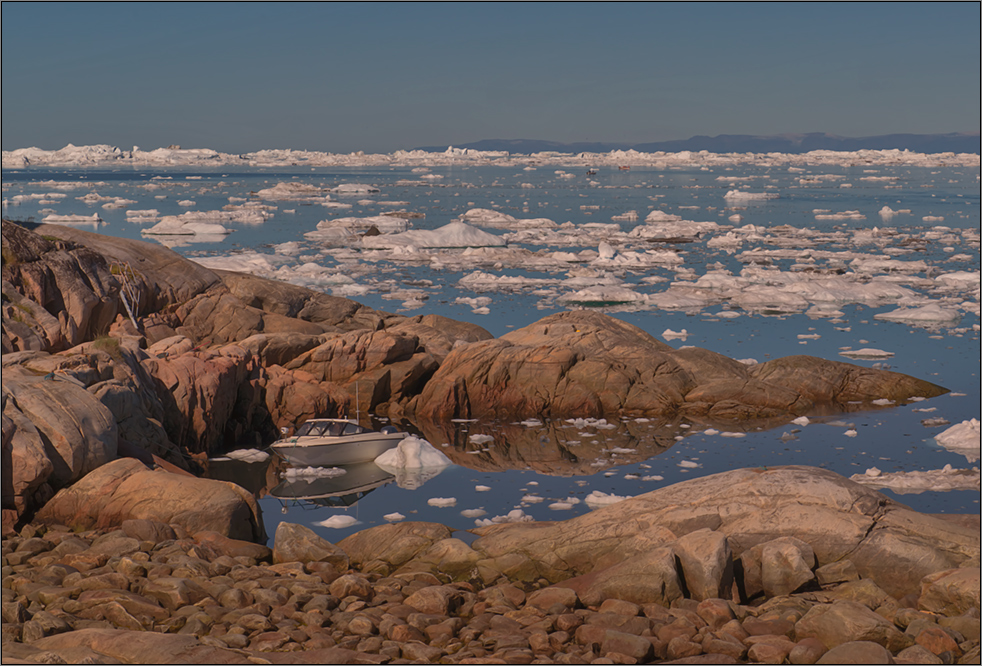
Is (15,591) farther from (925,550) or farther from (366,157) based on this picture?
(366,157)

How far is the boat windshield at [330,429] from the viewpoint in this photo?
51.3 feet

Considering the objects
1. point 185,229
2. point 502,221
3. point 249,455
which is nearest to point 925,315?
point 249,455

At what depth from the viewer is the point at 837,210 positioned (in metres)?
60.7

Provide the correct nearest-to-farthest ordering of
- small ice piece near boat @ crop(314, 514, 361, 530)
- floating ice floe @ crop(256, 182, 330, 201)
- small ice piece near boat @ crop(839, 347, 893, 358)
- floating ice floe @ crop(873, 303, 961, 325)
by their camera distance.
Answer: small ice piece near boat @ crop(314, 514, 361, 530), small ice piece near boat @ crop(839, 347, 893, 358), floating ice floe @ crop(873, 303, 961, 325), floating ice floe @ crop(256, 182, 330, 201)

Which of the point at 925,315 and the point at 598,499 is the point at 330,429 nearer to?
the point at 598,499

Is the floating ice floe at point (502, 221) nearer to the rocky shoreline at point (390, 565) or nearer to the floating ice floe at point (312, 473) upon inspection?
the rocky shoreline at point (390, 565)

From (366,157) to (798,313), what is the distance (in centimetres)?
15981

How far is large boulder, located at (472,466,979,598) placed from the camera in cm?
907

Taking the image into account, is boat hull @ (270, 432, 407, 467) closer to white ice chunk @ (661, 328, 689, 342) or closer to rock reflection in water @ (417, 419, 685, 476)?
rock reflection in water @ (417, 419, 685, 476)

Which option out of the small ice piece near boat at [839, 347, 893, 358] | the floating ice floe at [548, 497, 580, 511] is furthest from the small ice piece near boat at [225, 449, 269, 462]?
the small ice piece near boat at [839, 347, 893, 358]

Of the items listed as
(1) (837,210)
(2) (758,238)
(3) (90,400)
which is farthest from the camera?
(1) (837,210)

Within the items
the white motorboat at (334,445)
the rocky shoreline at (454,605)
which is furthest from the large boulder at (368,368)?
the rocky shoreline at (454,605)

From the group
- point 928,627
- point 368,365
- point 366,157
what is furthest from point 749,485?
point 366,157

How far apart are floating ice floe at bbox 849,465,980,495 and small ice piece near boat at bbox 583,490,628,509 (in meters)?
3.34
